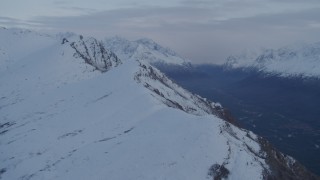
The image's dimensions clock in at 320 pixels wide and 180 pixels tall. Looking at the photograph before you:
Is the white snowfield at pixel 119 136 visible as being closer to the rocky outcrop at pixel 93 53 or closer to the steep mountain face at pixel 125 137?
the steep mountain face at pixel 125 137

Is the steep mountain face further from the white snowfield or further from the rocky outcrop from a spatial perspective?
the rocky outcrop

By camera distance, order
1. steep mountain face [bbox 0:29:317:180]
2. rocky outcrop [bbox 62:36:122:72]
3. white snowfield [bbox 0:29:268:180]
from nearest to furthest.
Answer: white snowfield [bbox 0:29:268:180] < steep mountain face [bbox 0:29:317:180] < rocky outcrop [bbox 62:36:122:72]

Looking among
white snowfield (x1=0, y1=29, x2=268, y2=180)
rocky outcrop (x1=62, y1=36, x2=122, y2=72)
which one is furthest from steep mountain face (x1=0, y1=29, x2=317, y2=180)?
rocky outcrop (x1=62, y1=36, x2=122, y2=72)

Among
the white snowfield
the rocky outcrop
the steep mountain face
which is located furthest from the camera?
the rocky outcrop

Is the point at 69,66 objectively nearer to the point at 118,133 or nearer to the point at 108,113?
the point at 108,113

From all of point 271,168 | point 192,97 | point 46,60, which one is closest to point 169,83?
point 192,97

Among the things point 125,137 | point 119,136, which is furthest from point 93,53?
point 125,137

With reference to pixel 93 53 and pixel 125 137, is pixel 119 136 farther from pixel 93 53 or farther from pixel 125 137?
pixel 93 53

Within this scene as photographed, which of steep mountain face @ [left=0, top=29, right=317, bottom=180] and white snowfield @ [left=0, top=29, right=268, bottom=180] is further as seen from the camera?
steep mountain face @ [left=0, top=29, right=317, bottom=180]
